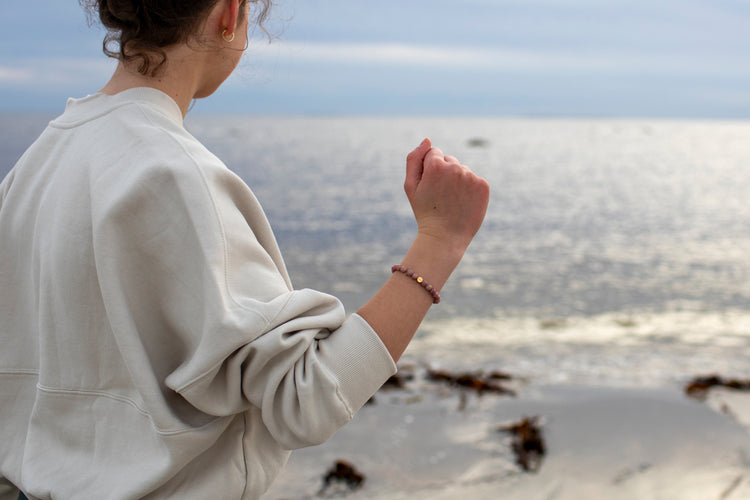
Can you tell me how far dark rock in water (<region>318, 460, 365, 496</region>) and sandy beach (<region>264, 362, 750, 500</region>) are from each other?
0.02 meters

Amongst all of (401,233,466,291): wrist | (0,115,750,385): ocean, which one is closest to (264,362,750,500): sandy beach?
(0,115,750,385): ocean

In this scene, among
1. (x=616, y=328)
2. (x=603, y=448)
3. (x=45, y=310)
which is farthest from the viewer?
(x=616, y=328)

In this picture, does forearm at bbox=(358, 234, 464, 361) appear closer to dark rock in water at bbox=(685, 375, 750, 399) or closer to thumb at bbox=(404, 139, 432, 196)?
thumb at bbox=(404, 139, 432, 196)

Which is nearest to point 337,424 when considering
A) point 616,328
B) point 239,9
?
point 239,9

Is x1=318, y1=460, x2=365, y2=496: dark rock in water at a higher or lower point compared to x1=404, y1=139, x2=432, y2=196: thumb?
lower

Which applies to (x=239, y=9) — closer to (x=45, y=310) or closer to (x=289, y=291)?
(x=289, y=291)

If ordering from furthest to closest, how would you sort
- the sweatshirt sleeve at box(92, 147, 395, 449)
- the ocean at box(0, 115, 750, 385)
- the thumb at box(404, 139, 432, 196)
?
the ocean at box(0, 115, 750, 385) < the thumb at box(404, 139, 432, 196) < the sweatshirt sleeve at box(92, 147, 395, 449)

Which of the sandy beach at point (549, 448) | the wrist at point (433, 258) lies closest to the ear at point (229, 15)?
the wrist at point (433, 258)

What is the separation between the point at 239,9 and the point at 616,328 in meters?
9.52

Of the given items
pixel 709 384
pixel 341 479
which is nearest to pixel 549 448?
pixel 341 479

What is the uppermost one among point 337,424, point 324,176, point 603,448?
point 337,424

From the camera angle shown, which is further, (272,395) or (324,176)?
(324,176)

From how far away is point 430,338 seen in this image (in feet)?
30.6

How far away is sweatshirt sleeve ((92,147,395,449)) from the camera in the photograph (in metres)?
1.21
